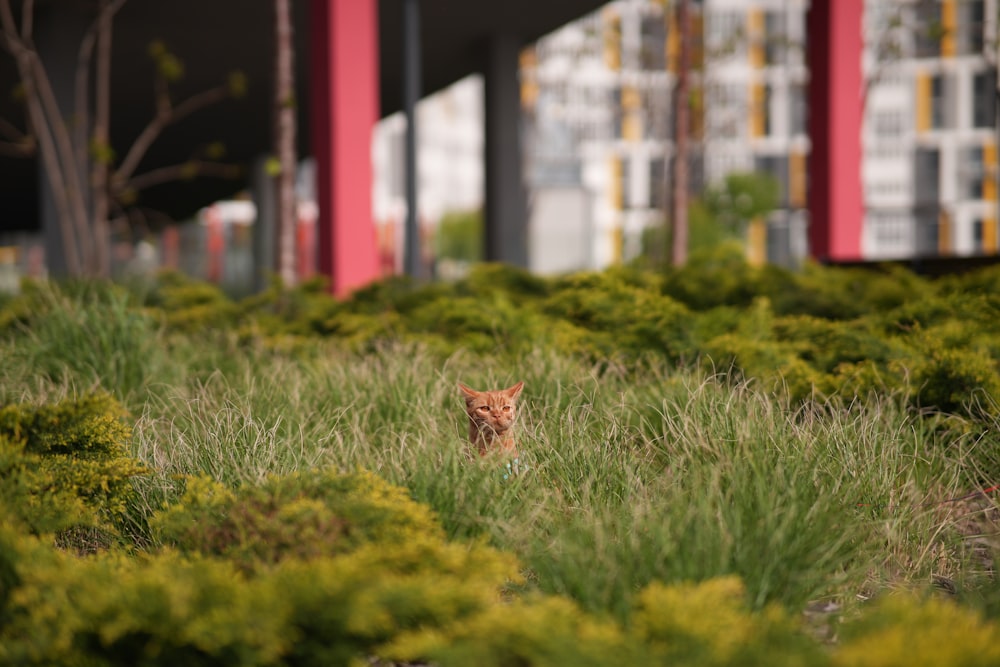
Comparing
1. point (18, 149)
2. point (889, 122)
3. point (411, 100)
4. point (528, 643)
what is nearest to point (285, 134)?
point (411, 100)

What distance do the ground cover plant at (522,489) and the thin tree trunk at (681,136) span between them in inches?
253

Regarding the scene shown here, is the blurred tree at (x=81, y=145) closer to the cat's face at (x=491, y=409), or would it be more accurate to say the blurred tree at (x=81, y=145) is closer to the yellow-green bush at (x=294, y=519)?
the cat's face at (x=491, y=409)

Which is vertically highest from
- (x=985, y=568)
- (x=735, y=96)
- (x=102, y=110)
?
(x=735, y=96)

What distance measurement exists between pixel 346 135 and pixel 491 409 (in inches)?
250

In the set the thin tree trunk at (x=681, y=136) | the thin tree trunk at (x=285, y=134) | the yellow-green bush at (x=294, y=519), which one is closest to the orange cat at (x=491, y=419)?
the yellow-green bush at (x=294, y=519)

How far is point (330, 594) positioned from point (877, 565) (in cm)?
208

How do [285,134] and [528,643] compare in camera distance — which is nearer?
[528,643]

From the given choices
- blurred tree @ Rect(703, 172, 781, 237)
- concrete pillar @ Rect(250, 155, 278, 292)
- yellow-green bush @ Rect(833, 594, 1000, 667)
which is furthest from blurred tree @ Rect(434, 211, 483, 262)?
yellow-green bush @ Rect(833, 594, 1000, 667)

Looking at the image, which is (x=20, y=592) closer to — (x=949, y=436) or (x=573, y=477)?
(x=573, y=477)

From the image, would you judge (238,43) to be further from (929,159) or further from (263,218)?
(929,159)

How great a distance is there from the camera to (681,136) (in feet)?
45.5

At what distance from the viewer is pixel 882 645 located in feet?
7.53

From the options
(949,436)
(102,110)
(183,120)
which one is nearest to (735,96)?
(183,120)

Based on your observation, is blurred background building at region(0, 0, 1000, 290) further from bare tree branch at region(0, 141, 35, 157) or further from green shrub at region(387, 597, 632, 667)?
green shrub at region(387, 597, 632, 667)
